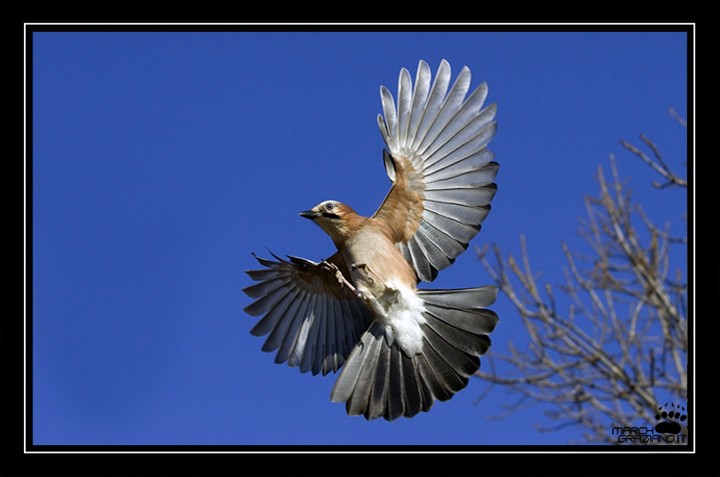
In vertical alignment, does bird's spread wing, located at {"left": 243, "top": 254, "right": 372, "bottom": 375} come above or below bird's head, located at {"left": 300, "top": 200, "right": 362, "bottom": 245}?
below

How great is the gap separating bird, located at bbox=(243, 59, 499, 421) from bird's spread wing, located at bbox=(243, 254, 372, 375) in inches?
15.3

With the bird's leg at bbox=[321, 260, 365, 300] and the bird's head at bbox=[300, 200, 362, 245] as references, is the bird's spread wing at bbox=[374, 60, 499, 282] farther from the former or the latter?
A: the bird's leg at bbox=[321, 260, 365, 300]

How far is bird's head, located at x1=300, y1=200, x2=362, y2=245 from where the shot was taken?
23.9ft

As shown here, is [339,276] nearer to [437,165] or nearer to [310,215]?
[310,215]

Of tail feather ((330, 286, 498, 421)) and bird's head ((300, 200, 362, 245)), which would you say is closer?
tail feather ((330, 286, 498, 421))

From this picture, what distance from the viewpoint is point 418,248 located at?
7.39m

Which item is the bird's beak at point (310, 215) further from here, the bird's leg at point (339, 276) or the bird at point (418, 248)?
the bird's leg at point (339, 276)

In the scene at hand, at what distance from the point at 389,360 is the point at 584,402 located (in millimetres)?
2389

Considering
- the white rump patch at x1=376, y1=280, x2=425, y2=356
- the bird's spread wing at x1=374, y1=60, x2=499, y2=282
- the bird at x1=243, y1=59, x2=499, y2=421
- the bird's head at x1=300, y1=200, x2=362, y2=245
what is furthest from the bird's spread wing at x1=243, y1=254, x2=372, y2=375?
the bird's spread wing at x1=374, y1=60, x2=499, y2=282

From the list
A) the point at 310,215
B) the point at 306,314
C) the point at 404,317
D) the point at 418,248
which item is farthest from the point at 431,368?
the point at 310,215
